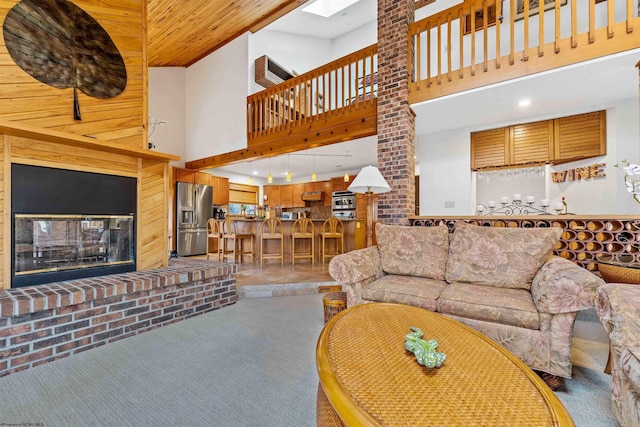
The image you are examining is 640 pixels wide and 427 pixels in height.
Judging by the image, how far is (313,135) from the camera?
4762 millimetres

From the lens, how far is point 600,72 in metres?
2.95

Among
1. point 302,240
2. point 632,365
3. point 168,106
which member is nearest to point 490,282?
point 632,365

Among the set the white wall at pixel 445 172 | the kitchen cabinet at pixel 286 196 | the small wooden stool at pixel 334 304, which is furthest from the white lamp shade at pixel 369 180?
the kitchen cabinet at pixel 286 196

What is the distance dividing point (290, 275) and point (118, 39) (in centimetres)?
340

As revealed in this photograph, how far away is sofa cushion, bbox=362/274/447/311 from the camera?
208 cm

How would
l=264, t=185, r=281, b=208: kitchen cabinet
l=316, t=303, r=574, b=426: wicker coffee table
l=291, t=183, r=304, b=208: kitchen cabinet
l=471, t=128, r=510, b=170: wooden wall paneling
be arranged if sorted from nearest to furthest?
1. l=316, t=303, r=574, b=426: wicker coffee table
2. l=471, t=128, r=510, b=170: wooden wall paneling
3. l=291, t=183, r=304, b=208: kitchen cabinet
4. l=264, t=185, r=281, b=208: kitchen cabinet

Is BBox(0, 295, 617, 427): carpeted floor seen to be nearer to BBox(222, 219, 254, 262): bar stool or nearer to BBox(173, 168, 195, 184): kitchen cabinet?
BBox(222, 219, 254, 262): bar stool

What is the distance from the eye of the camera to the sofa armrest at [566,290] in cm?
154

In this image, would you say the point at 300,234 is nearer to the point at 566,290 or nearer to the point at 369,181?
the point at 369,181

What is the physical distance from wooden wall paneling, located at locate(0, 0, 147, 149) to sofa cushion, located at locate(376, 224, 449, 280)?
9.03 ft

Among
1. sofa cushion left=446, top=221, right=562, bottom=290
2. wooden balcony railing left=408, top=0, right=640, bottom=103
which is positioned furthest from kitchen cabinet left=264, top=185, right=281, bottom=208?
sofa cushion left=446, top=221, right=562, bottom=290

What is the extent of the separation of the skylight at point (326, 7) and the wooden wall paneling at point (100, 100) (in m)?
4.61

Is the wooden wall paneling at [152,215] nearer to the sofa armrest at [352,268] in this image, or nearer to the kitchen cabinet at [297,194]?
the sofa armrest at [352,268]

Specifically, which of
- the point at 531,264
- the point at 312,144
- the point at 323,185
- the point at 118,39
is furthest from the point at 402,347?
the point at 323,185
